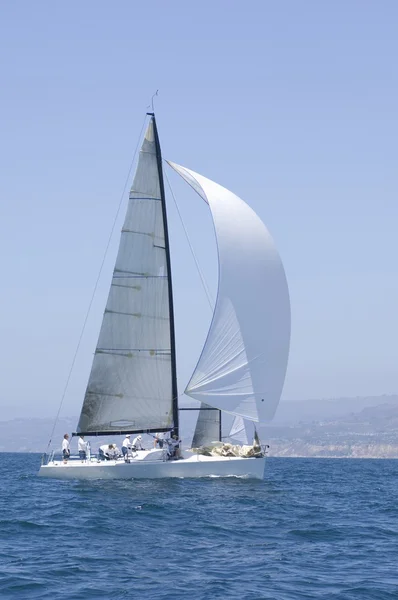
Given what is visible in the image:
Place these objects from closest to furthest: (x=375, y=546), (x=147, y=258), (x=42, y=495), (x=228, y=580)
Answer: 1. (x=228, y=580)
2. (x=375, y=546)
3. (x=42, y=495)
4. (x=147, y=258)

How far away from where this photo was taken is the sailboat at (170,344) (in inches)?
1389

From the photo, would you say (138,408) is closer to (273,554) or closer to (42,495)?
(42,495)

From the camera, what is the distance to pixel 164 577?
57.4ft

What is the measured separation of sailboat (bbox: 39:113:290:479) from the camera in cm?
3528

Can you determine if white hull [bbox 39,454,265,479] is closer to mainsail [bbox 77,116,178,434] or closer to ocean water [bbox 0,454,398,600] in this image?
ocean water [bbox 0,454,398,600]

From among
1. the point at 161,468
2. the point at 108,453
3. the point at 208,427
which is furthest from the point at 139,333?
the point at 161,468

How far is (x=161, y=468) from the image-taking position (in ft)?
115

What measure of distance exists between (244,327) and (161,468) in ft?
20.8

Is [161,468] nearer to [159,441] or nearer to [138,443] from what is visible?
[159,441]

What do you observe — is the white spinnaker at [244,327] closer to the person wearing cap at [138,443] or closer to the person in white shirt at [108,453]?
the person wearing cap at [138,443]

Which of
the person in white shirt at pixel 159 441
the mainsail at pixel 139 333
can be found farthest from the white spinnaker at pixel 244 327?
the person in white shirt at pixel 159 441

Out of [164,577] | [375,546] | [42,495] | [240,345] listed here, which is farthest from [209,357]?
[164,577]

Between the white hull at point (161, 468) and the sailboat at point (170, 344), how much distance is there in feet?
0.13

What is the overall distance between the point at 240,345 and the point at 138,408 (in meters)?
5.57
